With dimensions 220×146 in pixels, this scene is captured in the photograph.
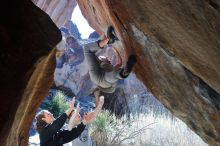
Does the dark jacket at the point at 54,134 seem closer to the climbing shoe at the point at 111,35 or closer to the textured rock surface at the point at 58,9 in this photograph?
the climbing shoe at the point at 111,35

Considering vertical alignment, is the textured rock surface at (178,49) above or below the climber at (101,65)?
above

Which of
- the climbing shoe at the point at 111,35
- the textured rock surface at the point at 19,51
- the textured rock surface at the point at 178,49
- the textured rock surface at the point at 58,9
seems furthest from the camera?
the textured rock surface at the point at 58,9

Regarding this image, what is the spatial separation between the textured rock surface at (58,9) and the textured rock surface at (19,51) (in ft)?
39.6

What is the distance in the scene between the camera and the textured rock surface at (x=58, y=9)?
51.2 ft

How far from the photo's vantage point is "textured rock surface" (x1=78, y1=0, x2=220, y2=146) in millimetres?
2873

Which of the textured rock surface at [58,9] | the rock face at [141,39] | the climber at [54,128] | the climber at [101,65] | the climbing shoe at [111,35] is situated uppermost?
the rock face at [141,39]

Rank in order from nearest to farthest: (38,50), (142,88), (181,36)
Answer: (38,50)
(181,36)
(142,88)

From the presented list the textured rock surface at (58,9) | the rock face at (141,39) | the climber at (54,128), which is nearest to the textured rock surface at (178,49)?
the rock face at (141,39)

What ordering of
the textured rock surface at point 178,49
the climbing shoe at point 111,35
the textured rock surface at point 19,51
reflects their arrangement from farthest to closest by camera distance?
the climbing shoe at point 111,35 → the textured rock surface at point 178,49 → the textured rock surface at point 19,51

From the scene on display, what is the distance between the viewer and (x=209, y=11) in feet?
8.62

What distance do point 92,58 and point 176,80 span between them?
4.91 ft

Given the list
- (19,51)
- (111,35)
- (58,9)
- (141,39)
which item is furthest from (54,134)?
(58,9)

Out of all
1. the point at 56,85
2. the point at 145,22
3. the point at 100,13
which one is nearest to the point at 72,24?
the point at 56,85

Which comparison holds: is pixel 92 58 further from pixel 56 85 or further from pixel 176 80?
pixel 56 85
